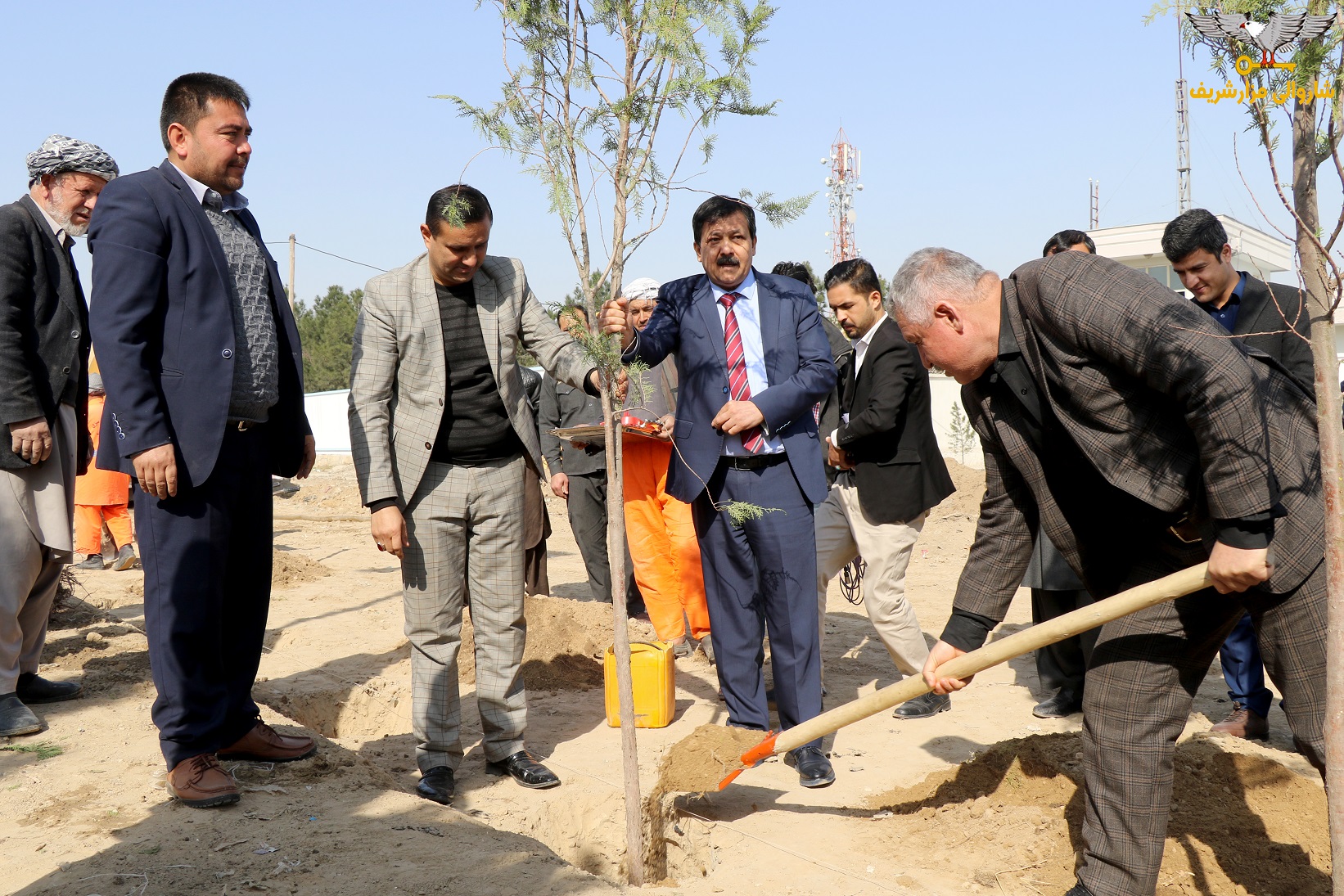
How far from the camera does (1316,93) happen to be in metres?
2.34

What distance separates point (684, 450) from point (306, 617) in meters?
4.57

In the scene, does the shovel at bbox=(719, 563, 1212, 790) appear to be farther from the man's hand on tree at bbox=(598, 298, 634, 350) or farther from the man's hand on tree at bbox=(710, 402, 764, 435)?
the man's hand on tree at bbox=(598, 298, 634, 350)

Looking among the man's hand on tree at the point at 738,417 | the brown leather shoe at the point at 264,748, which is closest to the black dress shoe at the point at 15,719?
the brown leather shoe at the point at 264,748

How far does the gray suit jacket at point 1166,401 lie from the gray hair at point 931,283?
123 millimetres

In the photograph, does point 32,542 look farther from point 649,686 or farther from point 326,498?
point 326,498

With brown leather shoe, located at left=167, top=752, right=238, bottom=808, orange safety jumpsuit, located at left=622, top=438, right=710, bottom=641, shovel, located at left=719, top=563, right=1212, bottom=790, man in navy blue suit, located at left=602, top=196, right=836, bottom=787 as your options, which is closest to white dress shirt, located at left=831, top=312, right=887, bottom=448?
man in navy blue suit, located at left=602, top=196, right=836, bottom=787

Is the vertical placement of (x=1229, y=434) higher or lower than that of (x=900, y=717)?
higher

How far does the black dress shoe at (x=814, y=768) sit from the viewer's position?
14.2 feet

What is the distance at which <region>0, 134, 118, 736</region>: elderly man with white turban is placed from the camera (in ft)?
13.8

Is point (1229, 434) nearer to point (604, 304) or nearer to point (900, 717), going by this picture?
point (604, 304)

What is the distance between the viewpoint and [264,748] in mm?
3895

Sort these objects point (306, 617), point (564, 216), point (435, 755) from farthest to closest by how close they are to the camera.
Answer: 1. point (306, 617)
2. point (435, 755)
3. point (564, 216)

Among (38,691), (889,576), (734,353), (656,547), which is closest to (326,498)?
(656,547)

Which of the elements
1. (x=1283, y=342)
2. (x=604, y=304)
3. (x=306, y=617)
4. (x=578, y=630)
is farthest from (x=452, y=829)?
(x=306, y=617)
